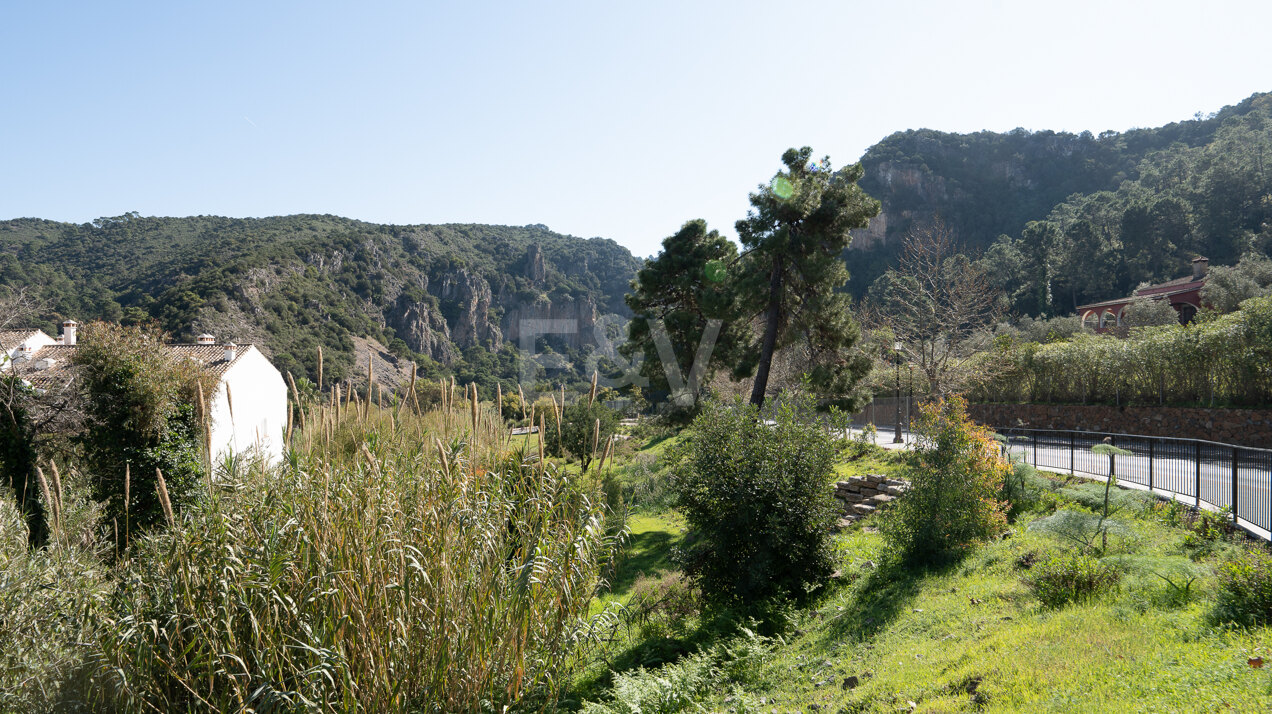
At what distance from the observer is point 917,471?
338 inches

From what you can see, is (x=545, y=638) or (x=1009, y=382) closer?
(x=545, y=638)

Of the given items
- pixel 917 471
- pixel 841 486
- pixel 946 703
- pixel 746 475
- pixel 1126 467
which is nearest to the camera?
pixel 946 703

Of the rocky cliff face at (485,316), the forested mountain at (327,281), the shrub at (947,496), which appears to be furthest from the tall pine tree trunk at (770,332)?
the rocky cliff face at (485,316)

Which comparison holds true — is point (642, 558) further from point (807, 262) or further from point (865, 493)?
point (807, 262)

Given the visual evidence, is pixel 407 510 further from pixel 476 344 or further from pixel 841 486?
pixel 476 344

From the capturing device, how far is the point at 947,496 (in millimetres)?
8211

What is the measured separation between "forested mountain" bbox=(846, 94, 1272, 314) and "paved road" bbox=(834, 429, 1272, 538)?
1453 centimetres

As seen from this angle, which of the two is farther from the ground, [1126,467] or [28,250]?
[28,250]

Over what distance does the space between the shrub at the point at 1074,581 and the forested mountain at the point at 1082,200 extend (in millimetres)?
21280

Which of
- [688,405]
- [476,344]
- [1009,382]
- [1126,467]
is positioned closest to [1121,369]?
[1009,382]

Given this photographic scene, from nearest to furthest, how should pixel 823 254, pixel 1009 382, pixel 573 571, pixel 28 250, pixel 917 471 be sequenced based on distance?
1. pixel 573 571
2. pixel 917 471
3. pixel 823 254
4. pixel 1009 382
5. pixel 28 250

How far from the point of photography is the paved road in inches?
303

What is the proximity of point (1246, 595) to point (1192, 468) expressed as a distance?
20.7 ft

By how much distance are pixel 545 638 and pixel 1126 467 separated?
12226 millimetres
